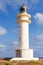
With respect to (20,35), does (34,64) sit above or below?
below

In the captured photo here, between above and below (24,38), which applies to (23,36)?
above

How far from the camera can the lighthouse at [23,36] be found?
80.0 ft

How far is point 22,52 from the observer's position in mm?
24406

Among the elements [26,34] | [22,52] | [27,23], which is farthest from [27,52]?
[27,23]

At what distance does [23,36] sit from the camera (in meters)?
24.7

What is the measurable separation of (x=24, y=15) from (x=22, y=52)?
17.7 ft

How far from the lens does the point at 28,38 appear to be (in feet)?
82.8

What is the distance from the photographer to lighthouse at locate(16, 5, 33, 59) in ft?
80.0

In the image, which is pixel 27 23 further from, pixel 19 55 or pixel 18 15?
pixel 19 55

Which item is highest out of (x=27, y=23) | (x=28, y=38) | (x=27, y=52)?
(x=27, y=23)

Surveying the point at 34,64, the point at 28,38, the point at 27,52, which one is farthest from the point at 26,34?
the point at 34,64

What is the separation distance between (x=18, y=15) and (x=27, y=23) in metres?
1.75

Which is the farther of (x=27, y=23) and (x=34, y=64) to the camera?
(x=27, y=23)

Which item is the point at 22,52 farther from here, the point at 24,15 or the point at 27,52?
the point at 24,15
